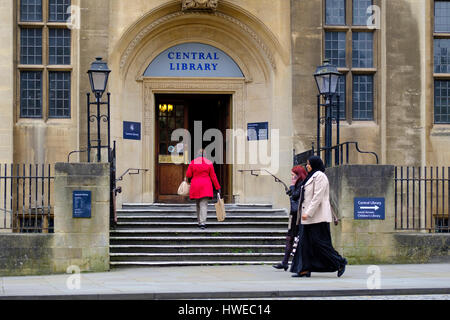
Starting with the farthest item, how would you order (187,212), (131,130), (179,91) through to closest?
(179,91) < (131,130) < (187,212)

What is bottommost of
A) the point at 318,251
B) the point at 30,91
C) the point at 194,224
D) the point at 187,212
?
the point at 318,251

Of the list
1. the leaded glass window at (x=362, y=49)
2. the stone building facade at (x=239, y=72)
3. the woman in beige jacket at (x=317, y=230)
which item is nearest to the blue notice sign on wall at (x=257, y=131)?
the stone building facade at (x=239, y=72)

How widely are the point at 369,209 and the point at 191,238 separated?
3.63 meters

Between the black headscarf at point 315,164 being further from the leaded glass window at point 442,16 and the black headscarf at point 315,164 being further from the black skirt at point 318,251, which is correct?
the leaded glass window at point 442,16

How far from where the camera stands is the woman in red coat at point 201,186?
18344 mm

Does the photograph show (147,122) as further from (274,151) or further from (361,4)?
(361,4)

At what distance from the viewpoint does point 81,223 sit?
53.3ft

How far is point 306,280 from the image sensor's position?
1392 centimetres

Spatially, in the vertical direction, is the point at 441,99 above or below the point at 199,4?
→ below

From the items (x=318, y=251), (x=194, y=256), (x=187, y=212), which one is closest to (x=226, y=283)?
(x=318, y=251)

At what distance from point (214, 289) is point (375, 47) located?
1043 cm

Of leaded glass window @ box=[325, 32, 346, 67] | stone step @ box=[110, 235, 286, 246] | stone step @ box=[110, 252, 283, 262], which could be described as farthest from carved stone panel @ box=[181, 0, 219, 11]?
stone step @ box=[110, 252, 283, 262]

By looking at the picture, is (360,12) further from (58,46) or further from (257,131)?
(58,46)

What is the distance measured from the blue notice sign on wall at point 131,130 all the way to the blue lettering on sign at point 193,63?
51.3 inches
